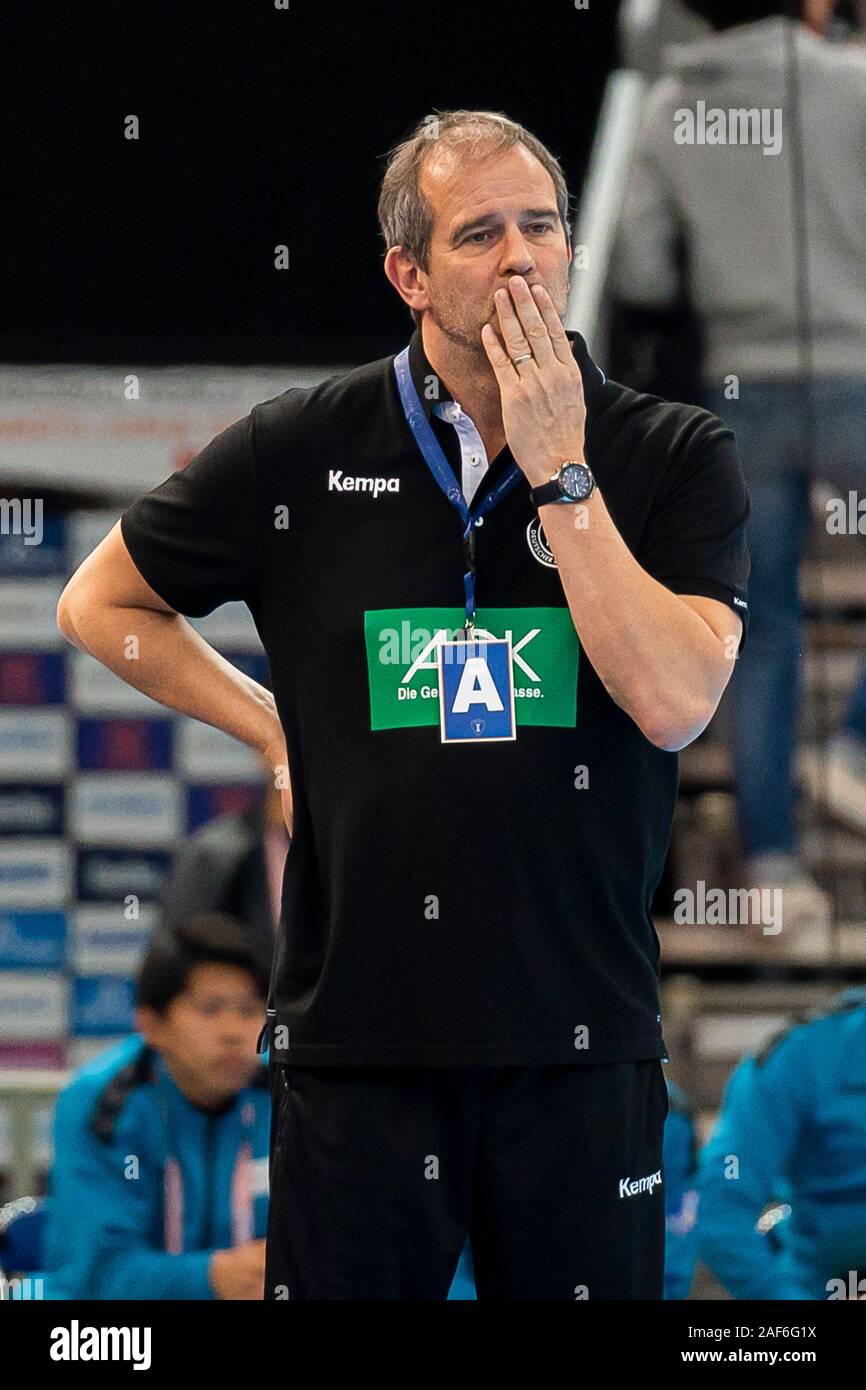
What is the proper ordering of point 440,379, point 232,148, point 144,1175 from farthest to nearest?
1. point 232,148
2. point 144,1175
3. point 440,379

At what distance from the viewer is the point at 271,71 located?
12.5ft

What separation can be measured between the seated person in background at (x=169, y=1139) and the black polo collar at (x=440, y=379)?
1459 mm

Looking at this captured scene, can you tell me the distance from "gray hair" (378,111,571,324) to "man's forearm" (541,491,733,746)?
0.42 meters

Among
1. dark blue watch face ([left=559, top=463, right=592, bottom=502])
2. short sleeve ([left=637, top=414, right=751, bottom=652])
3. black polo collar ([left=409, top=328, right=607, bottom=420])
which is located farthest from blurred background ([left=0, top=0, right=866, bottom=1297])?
dark blue watch face ([left=559, top=463, right=592, bottom=502])

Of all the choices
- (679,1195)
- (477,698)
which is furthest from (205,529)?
(679,1195)

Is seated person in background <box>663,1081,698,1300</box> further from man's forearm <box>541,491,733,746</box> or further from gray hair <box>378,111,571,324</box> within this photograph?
gray hair <box>378,111,571,324</box>

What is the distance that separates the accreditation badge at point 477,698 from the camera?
2.05 m

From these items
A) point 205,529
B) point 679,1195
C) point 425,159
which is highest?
point 425,159

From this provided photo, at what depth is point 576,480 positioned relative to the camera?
200cm

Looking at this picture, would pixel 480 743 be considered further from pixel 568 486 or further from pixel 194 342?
pixel 194 342

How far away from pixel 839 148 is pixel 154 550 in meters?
2.45

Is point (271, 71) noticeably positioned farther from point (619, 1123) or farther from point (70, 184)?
point (619, 1123)

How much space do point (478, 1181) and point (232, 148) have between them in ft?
8.28

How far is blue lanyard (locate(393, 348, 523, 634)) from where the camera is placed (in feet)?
6.89
